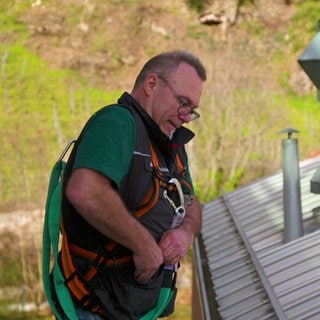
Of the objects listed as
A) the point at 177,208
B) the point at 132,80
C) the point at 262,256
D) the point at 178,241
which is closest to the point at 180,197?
the point at 177,208

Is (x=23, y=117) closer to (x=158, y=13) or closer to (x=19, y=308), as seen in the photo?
(x=19, y=308)

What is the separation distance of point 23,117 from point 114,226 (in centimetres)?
1682

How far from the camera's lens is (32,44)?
24.3 meters

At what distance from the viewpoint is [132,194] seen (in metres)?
2.42

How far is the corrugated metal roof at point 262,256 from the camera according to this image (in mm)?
4238

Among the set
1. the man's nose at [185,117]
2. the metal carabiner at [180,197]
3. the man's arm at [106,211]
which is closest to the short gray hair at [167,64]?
the man's nose at [185,117]

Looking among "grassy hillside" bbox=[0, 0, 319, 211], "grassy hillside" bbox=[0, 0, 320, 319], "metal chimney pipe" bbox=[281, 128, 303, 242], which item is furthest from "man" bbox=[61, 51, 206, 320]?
"grassy hillside" bbox=[0, 0, 319, 211]

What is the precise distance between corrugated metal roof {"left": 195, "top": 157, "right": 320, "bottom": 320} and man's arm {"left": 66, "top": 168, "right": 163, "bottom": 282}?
172 centimetres

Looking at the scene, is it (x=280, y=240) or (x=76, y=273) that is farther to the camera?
(x=280, y=240)

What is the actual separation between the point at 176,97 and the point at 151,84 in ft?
0.33

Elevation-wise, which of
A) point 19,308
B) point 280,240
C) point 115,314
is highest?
point 115,314

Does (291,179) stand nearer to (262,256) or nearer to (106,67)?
(262,256)

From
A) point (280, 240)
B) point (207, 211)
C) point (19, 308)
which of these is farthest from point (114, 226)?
point (19, 308)

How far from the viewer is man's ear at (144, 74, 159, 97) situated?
8.27ft
